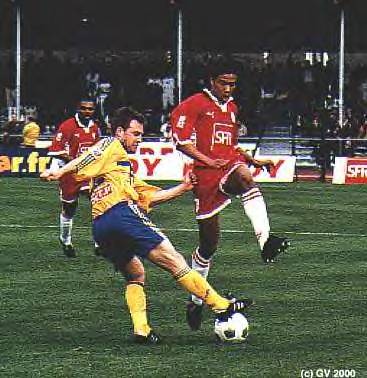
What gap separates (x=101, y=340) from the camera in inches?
407

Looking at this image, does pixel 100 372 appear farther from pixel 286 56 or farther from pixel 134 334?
pixel 286 56

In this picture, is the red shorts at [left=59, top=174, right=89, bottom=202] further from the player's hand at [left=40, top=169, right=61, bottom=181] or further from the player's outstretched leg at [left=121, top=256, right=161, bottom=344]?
the player's hand at [left=40, top=169, right=61, bottom=181]

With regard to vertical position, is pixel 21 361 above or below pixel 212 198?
below

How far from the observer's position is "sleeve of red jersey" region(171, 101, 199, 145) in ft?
37.7

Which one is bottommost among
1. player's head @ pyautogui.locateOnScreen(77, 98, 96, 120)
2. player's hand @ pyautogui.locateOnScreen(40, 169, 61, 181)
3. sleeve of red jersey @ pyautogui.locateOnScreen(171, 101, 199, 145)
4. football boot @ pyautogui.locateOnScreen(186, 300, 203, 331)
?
football boot @ pyautogui.locateOnScreen(186, 300, 203, 331)

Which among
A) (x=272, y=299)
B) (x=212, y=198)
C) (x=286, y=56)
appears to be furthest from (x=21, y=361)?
(x=286, y=56)

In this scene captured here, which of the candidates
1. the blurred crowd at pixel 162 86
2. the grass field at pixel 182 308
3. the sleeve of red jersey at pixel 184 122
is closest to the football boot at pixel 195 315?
the grass field at pixel 182 308

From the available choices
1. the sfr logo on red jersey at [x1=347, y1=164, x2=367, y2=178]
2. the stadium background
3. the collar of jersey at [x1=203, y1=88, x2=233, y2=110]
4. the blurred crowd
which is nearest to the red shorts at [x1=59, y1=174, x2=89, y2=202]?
the stadium background

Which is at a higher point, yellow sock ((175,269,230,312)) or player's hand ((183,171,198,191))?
player's hand ((183,171,198,191))

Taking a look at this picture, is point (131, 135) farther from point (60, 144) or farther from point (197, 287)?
point (60, 144)

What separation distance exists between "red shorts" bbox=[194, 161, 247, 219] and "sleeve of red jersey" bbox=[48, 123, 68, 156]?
258 inches

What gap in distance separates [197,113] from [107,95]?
99.7 feet

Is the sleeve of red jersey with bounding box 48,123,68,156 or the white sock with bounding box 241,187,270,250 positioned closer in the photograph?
the white sock with bounding box 241,187,270,250

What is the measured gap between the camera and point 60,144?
18094 millimetres
